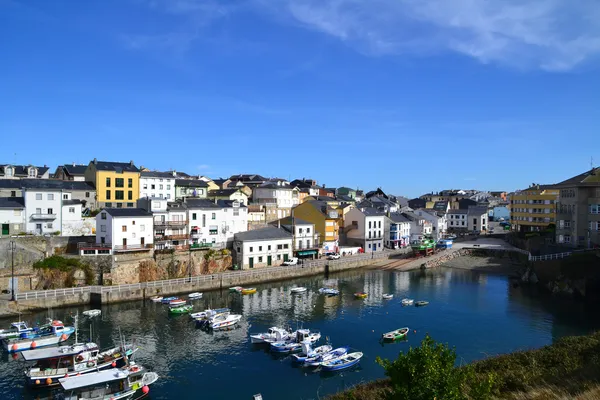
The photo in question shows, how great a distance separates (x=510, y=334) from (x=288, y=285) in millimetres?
26132

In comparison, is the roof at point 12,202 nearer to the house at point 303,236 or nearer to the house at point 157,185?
the house at point 157,185

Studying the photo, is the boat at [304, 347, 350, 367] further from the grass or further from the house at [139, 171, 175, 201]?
the house at [139, 171, 175, 201]

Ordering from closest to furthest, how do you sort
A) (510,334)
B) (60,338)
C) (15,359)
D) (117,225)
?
(15,359), (60,338), (510,334), (117,225)

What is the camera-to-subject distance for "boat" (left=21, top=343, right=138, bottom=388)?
85.0ft

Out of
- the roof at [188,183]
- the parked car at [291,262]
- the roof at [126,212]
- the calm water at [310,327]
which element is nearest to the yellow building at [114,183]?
the roof at [188,183]

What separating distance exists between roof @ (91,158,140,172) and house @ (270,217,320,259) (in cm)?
2391

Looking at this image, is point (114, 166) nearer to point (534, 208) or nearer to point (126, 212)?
point (126, 212)

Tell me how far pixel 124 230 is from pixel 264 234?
1890 cm

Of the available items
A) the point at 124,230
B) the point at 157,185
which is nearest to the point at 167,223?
the point at 124,230

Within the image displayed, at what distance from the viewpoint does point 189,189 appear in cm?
7812

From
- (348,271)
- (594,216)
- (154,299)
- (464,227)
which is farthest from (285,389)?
(464,227)

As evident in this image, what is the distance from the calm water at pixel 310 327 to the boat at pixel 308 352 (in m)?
0.72

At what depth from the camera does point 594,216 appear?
54.9 metres

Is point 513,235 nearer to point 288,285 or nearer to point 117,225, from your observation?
point 288,285
